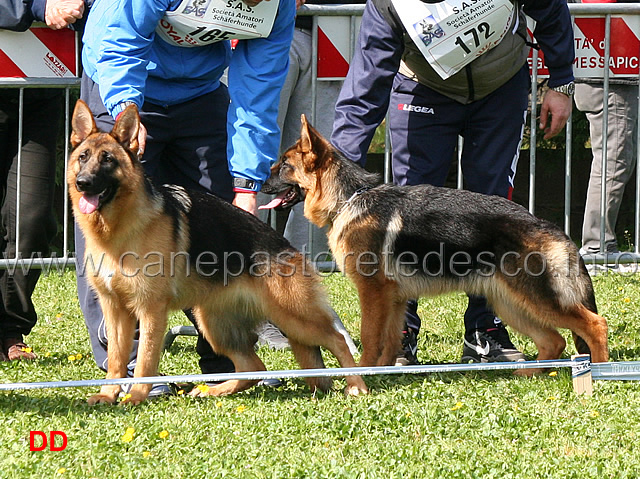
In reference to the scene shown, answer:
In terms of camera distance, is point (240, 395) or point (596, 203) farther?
point (596, 203)

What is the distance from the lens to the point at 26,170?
17.8 feet

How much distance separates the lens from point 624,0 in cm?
798

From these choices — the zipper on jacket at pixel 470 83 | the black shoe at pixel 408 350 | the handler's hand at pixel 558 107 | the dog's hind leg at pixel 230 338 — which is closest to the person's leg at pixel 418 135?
the black shoe at pixel 408 350

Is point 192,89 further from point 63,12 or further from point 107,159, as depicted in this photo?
point 63,12

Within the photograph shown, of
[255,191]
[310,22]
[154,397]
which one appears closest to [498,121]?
[255,191]

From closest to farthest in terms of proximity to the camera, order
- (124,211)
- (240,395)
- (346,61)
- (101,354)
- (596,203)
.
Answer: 1. (124,211)
2. (240,395)
3. (101,354)
4. (346,61)
5. (596,203)

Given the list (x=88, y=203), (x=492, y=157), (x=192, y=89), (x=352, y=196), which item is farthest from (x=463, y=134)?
(x=88, y=203)

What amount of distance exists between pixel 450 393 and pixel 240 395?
108cm

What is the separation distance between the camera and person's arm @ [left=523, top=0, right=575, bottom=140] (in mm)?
5133

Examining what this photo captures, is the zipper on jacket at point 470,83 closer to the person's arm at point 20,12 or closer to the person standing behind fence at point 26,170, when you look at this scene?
the person standing behind fence at point 26,170

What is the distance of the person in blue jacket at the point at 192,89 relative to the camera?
14.4 feet

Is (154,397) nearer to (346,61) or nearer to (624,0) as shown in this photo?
(346,61)

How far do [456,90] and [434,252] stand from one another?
3.36ft

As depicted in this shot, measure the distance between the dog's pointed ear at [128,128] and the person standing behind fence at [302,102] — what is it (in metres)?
2.40
